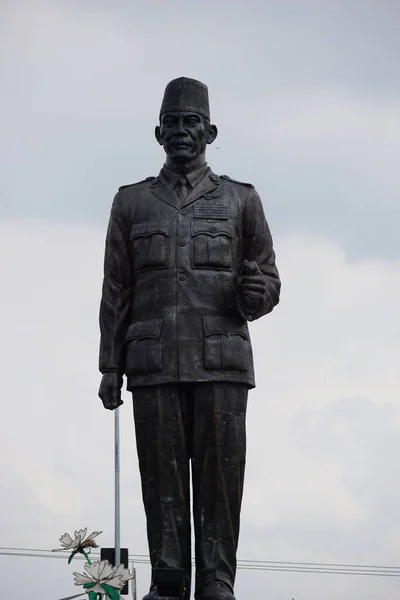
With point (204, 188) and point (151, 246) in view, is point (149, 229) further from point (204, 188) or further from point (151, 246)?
point (204, 188)

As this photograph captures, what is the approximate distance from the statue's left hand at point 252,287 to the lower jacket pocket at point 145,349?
0.81m

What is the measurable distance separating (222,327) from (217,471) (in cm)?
129

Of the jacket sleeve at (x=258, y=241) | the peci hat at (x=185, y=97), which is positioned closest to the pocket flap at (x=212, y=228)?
the jacket sleeve at (x=258, y=241)

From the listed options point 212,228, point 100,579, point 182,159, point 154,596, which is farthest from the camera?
point 182,159

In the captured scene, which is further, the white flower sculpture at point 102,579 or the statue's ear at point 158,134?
the statue's ear at point 158,134

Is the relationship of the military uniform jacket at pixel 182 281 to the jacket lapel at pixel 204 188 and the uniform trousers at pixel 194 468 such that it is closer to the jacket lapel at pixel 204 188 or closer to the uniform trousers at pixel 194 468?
the jacket lapel at pixel 204 188

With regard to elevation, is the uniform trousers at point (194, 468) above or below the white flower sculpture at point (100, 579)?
above

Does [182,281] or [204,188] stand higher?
[204,188]

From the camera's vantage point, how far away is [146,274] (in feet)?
48.9

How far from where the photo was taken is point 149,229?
14.9 meters

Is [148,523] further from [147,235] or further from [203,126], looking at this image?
[203,126]

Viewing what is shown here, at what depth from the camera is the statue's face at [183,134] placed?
587 inches

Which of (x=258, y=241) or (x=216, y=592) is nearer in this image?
(x=216, y=592)

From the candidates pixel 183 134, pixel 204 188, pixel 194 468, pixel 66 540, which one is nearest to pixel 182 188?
pixel 204 188
